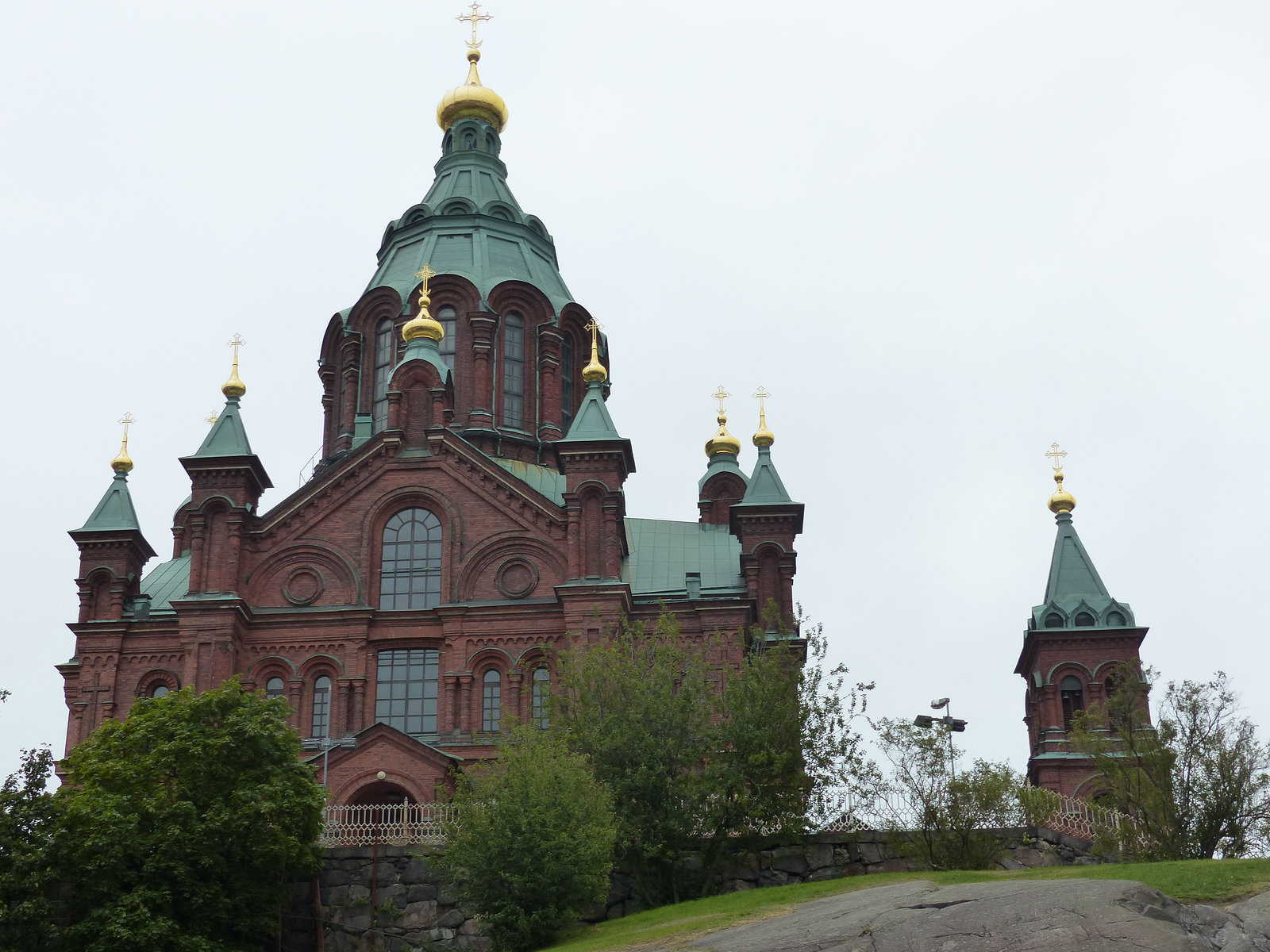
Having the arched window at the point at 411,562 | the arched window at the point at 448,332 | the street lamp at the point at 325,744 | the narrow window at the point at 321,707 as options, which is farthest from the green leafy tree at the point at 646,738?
the arched window at the point at 448,332

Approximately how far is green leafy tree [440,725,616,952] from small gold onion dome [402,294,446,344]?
21650 mm

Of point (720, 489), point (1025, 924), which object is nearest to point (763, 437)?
point (720, 489)

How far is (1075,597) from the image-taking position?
52938mm

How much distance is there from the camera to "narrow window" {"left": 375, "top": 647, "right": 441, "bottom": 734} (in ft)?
143

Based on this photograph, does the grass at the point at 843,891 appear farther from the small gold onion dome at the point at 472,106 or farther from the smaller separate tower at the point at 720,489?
the small gold onion dome at the point at 472,106

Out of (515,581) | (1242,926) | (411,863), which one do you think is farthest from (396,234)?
(1242,926)

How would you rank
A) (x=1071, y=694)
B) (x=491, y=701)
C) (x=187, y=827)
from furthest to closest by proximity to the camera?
(x=1071, y=694) → (x=491, y=701) → (x=187, y=827)

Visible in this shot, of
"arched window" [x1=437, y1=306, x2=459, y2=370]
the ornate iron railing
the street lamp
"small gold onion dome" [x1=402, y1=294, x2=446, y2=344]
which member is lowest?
the ornate iron railing

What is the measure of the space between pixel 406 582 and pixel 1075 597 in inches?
820

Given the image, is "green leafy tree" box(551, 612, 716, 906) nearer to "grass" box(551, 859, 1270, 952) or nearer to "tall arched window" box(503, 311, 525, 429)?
"grass" box(551, 859, 1270, 952)

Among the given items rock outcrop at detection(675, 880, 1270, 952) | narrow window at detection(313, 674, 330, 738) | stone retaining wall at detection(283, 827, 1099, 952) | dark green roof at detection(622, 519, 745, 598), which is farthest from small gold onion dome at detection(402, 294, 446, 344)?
rock outcrop at detection(675, 880, 1270, 952)

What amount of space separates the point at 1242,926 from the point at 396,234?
41.4 metres

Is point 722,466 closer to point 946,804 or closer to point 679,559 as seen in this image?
point 679,559

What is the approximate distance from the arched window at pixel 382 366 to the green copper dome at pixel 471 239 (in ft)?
4.37
